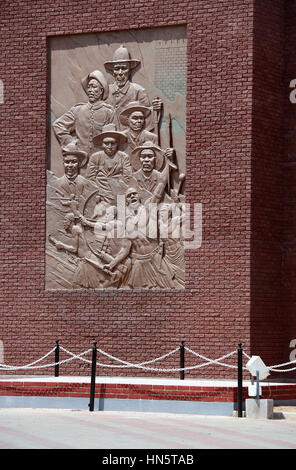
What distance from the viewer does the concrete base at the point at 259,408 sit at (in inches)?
637

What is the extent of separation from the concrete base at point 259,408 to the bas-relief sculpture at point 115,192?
431cm

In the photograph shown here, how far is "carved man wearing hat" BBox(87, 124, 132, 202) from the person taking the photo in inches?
824

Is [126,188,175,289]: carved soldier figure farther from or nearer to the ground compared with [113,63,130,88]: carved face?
nearer to the ground

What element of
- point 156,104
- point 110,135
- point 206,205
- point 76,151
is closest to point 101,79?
point 110,135

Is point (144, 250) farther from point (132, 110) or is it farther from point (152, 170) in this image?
point (132, 110)

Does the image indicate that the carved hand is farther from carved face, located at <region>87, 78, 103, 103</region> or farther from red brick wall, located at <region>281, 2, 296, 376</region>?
red brick wall, located at <region>281, 2, 296, 376</region>

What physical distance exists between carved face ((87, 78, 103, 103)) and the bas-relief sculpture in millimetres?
19

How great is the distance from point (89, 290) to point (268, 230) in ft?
11.8

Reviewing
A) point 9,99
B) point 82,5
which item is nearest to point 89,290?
point 9,99

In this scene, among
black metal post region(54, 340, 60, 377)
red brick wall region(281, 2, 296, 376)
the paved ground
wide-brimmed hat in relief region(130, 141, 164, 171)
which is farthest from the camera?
wide-brimmed hat in relief region(130, 141, 164, 171)

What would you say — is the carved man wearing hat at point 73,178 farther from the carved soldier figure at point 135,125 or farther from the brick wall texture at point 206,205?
the carved soldier figure at point 135,125

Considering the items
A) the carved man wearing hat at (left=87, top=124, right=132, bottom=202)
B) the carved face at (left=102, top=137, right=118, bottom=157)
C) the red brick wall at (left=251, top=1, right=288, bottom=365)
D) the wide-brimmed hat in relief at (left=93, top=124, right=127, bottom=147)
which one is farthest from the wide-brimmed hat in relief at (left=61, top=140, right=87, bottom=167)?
the red brick wall at (left=251, top=1, right=288, bottom=365)

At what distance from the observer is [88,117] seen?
69.7 ft
